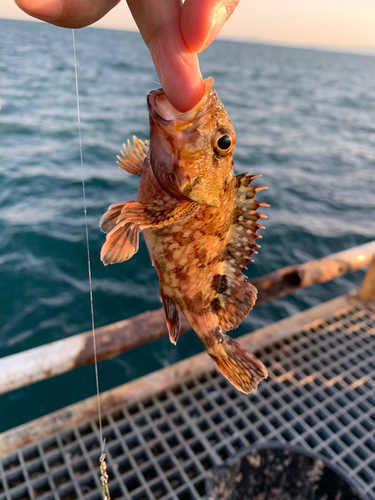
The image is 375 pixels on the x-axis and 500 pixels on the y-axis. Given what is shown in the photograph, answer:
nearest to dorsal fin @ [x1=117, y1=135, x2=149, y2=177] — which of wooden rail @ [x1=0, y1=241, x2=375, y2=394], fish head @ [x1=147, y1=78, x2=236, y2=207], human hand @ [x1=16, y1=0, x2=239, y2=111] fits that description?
fish head @ [x1=147, y1=78, x2=236, y2=207]

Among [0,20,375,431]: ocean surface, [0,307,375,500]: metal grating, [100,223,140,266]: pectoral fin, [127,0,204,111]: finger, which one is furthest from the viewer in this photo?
[0,20,375,431]: ocean surface

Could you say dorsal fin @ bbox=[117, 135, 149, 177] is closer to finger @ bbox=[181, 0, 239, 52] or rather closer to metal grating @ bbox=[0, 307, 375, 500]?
finger @ bbox=[181, 0, 239, 52]

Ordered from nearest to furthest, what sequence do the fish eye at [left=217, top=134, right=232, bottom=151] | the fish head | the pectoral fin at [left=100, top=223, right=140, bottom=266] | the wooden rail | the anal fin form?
the pectoral fin at [left=100, top=223, right=140, bottom=266], the fish head, the fish eye at [left=217, top=134, right=232, bottom=151], the anal fin, the wooden rail

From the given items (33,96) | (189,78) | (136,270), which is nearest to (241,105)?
(33,96)

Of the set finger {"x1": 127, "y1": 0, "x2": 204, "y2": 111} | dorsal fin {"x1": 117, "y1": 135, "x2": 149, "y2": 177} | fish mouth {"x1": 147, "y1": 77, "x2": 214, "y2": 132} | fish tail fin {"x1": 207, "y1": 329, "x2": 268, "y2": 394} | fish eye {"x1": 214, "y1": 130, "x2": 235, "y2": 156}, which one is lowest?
fish tail fin {"x1": 207, "y1": 329, "x2": 268, "y2": 394}

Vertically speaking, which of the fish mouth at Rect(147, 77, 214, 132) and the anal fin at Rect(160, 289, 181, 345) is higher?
the fish mouth at Rect(147, 77, 214, 132)

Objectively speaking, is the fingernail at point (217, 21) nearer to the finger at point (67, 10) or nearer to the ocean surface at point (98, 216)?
the finger at point (67, 10)

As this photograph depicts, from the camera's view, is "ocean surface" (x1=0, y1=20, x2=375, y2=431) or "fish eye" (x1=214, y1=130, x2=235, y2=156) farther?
"ocean surface" (x1=0, y1=20, x2=375, y2=431)

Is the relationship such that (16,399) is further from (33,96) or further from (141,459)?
(33,96)
